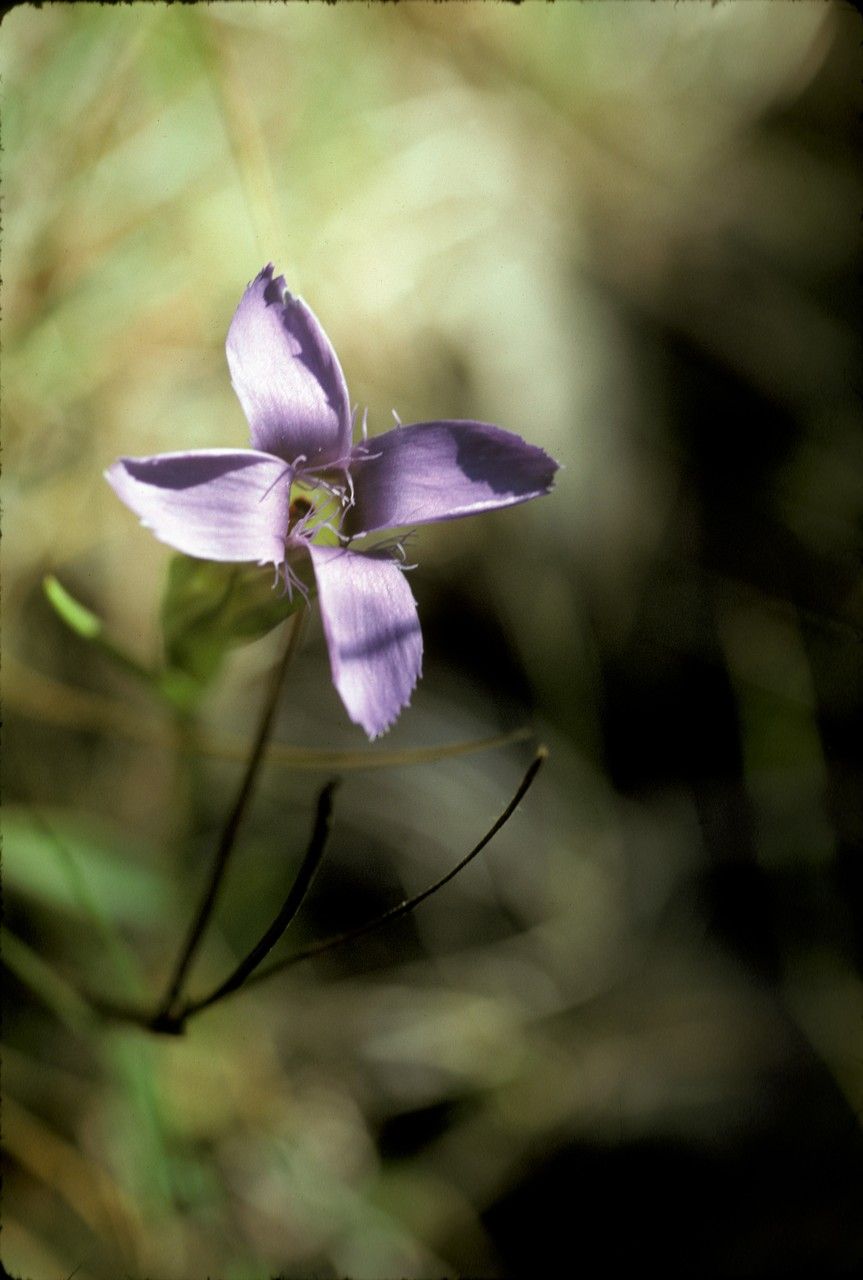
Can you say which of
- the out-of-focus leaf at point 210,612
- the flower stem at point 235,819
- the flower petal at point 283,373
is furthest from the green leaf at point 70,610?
the flower petal at point 283,373

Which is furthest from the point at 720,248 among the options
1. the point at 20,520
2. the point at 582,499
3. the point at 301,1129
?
the point at 301,1129

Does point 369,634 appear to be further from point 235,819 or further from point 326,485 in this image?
point 235,819

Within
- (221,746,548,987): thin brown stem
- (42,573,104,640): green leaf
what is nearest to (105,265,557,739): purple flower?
(221,746,548,987): thin brown stem

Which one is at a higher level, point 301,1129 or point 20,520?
point 20,520

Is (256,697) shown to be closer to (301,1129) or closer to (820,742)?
(301,1129)

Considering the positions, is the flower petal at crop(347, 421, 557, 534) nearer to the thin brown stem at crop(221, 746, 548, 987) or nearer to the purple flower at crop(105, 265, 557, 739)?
the purple flower at crop(105, 265, 557, 739)

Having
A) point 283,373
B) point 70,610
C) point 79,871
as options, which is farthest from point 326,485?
point 79,871
